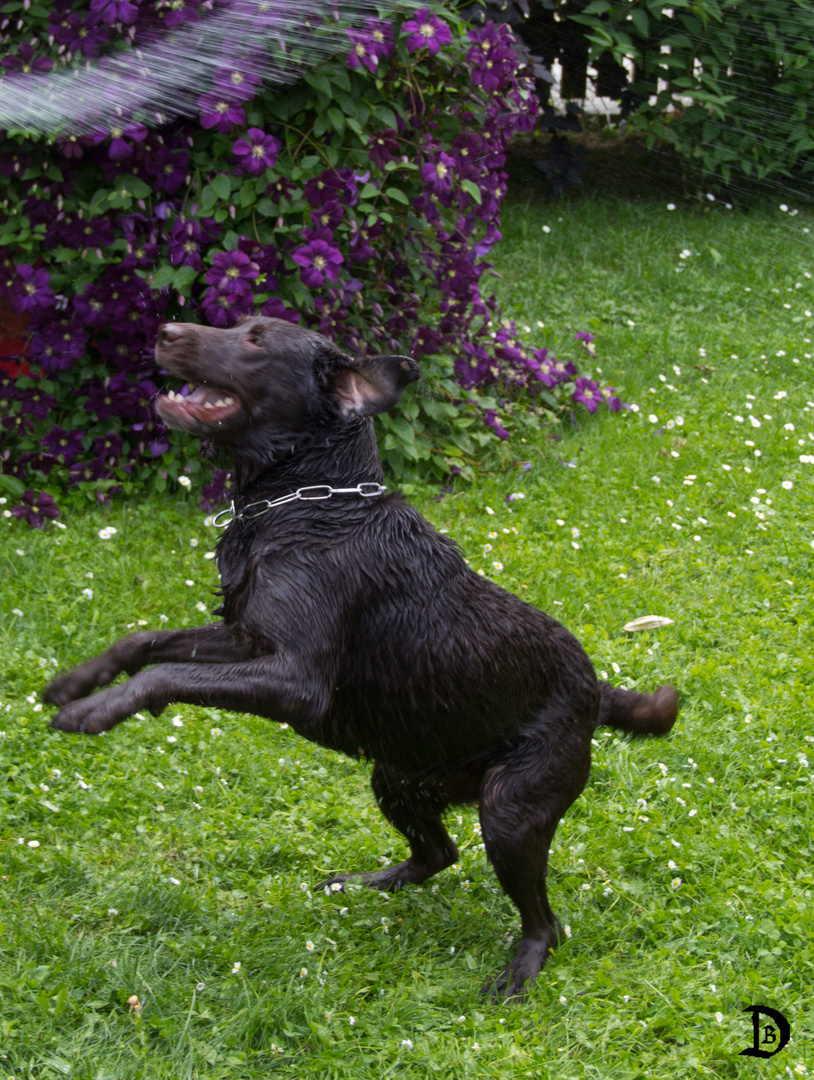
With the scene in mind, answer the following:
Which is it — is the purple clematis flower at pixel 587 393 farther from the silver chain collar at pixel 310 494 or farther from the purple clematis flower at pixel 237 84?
the silver chain collar at pixel 310 494

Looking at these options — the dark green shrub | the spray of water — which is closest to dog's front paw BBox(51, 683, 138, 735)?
the spray of water

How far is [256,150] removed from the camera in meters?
5.00

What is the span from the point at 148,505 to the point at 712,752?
2.72 metres

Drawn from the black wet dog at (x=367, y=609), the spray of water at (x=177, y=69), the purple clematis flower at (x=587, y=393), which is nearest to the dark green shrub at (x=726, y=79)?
the purple clematis flower at (x=587, y=393)

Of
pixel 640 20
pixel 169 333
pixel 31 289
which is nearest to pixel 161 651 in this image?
pixel 169 333

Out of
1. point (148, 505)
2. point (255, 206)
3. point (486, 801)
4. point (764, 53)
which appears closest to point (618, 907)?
point (486, 801)

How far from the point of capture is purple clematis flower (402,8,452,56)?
5.14 metres

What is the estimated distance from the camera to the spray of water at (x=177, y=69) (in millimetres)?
5004

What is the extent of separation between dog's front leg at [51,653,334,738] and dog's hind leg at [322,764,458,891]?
610mm

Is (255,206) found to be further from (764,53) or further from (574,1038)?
(764,53)

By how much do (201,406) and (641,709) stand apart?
144 centimetres

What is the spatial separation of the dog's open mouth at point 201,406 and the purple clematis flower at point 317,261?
86.0 inches

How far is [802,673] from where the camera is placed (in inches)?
181

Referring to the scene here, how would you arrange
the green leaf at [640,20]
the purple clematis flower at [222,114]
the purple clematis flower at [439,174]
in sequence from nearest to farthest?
the purple clematis flower at [222,114] → the purple clematis flower at [439,174] → the green leaf at [640,20]
